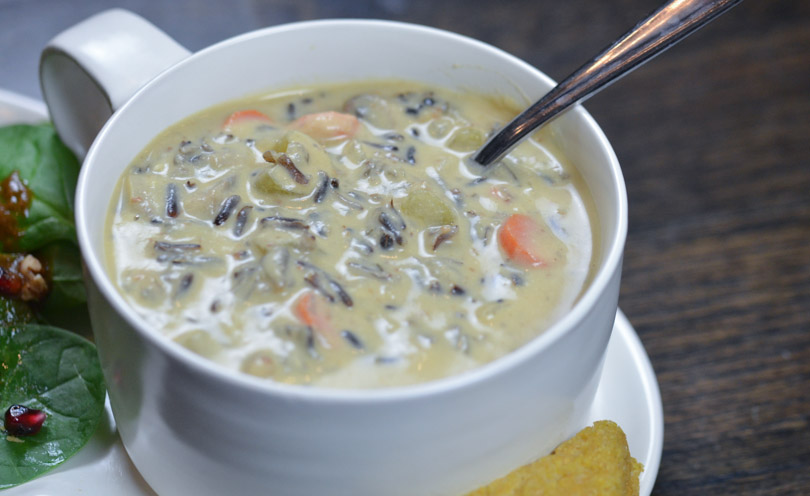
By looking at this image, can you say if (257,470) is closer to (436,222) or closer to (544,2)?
(436,222)

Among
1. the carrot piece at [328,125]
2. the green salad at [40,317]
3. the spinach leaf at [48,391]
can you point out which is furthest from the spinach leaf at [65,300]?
the carrot piece at [328,125]

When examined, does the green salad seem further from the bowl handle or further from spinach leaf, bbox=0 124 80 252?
the bowl handle

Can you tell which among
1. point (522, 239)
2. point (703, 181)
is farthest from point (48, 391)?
point (703, 181)

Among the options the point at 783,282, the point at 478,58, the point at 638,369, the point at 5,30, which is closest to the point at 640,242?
the point at 783,282

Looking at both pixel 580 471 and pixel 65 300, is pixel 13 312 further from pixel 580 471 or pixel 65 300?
pixel 580 471

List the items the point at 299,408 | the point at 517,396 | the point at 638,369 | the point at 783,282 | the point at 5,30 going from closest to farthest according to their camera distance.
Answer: the point at 299,408, the point at 517,396, the point at 638,369, the point at 783,282, the point at 5,30
